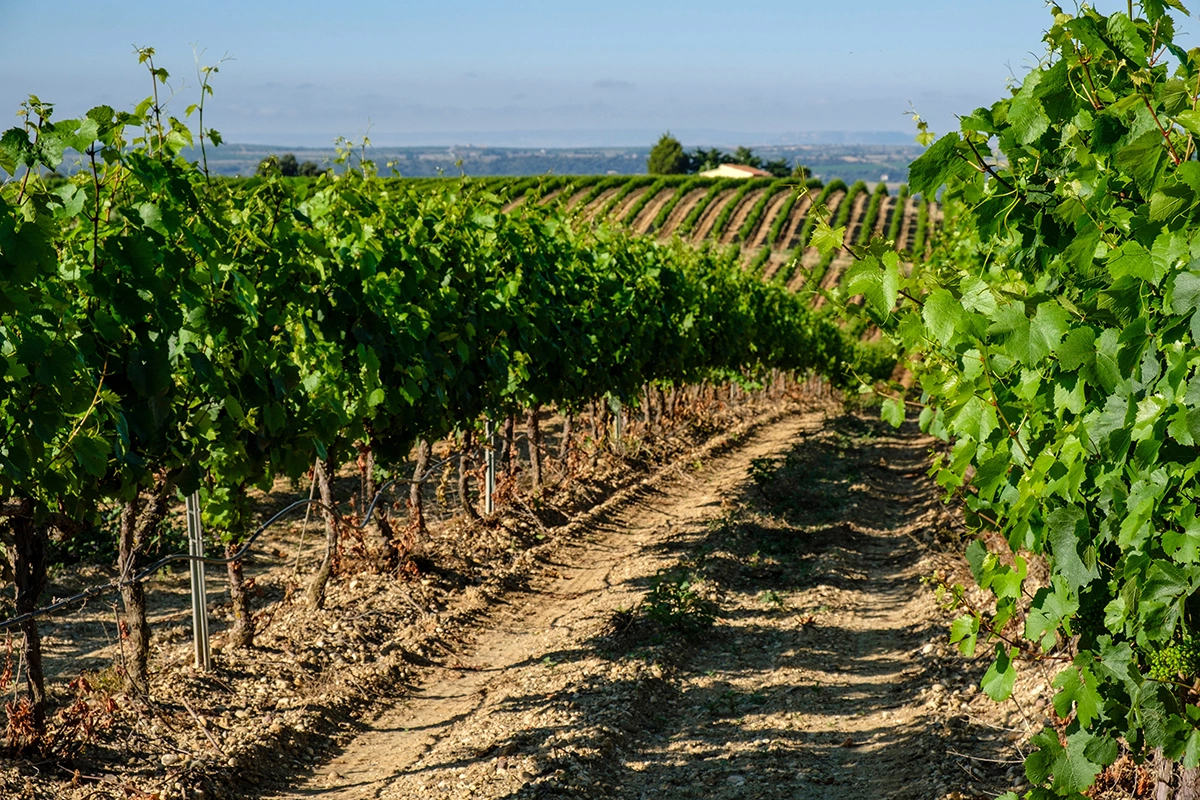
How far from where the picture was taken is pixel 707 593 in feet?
26.4

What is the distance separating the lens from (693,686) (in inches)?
245

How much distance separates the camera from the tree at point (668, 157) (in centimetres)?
10162

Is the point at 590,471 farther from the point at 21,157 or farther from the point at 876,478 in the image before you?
the point at 21,157

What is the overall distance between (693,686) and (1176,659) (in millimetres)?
3841

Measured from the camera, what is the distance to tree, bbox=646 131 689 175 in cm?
10162

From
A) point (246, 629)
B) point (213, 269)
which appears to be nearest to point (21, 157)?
point (213, 269)

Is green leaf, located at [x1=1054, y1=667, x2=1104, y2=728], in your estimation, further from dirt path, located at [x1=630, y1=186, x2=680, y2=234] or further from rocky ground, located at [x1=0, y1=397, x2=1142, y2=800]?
dirt path, located at [x1=630, y1=186, x2=680, y2=234]

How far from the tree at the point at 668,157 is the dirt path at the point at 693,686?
93667 millimetres

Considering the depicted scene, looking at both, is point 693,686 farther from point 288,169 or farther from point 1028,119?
point 288,169

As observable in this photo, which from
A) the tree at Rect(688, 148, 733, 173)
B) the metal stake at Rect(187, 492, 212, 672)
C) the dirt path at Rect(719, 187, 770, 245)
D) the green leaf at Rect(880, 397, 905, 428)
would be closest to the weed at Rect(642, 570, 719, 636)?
the metal stake at Rect(187, 492, 212, 672)

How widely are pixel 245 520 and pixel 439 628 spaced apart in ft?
5.04

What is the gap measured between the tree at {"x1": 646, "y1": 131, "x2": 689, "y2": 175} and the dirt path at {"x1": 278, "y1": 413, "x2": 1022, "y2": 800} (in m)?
93.7

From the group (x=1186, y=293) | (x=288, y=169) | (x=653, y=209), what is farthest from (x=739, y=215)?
(x=1186, y=293)

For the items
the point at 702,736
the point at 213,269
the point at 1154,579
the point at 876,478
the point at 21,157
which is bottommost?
the point at 876,478
